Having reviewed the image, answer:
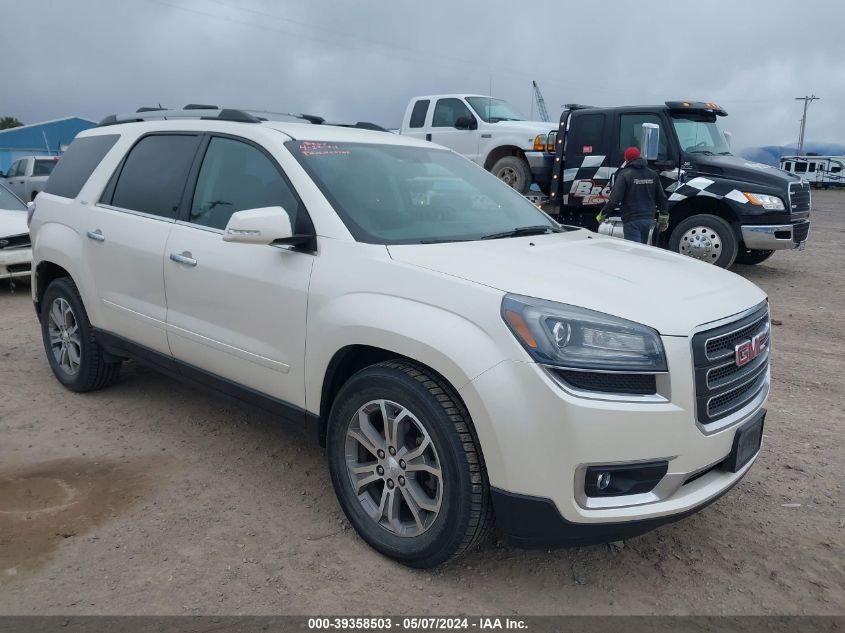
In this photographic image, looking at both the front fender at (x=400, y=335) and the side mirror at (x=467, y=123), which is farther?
the side mirror at (x=467, y=123)

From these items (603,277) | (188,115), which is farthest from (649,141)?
(603,277)

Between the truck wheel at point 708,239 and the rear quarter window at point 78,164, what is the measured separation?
7.58m

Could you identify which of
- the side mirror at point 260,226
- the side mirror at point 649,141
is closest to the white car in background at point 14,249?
the side mirror at point 260,226

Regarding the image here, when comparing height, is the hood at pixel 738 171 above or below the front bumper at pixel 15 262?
above

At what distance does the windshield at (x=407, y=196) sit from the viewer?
329cm

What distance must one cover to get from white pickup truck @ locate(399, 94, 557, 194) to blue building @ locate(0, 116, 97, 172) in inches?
1351

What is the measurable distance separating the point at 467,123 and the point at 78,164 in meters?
8.26

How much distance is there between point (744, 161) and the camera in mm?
10070

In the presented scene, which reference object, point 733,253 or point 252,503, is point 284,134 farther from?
point 733,253

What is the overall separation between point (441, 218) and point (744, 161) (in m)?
8.07

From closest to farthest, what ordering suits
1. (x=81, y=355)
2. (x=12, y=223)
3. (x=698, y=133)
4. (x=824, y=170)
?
(x=81, y=355) → (x=12, y=223) → (x=698, y=133) → (x=824, y=170)

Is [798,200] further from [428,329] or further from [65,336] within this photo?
[65,336]

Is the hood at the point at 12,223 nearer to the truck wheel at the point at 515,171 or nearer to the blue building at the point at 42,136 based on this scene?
the truck wheel at the point at 515,171

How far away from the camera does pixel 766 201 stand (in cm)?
941
